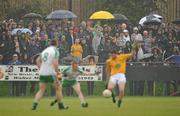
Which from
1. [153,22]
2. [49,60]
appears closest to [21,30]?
[153,22]

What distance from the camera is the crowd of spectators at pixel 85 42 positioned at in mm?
34312

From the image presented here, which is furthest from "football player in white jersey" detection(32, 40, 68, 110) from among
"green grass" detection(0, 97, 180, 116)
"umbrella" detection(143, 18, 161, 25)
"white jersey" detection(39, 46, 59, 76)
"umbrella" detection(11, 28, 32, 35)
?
"umbrella" detection(143, 18, 161, 25)

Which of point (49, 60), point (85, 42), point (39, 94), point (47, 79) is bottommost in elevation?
point (39, 94)

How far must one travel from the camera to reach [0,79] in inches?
1374

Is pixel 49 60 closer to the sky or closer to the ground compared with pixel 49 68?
closer to the sky

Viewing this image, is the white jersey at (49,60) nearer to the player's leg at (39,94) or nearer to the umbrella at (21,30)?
the player's leg at (39,94)

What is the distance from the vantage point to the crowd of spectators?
113 feet

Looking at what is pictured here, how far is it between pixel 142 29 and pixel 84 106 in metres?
12.7

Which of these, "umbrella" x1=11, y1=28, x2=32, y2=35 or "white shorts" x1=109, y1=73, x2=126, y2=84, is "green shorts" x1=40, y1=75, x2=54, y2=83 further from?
"umbrella" x1=11, y1=28, x2=32, y2=35

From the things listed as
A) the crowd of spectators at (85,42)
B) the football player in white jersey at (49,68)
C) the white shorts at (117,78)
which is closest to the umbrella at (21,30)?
the crowd of spectators at (85,42)

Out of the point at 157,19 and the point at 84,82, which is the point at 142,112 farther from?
the point at 157,19

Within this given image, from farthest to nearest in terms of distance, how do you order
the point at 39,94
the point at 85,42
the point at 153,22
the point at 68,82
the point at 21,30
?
the point at 153,22 → the point at 21,30 → the point at 85,42 → the point at 68,82 → the point at 39,94

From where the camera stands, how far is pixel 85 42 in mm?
34750

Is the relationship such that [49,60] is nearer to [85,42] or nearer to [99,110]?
[99,110]
